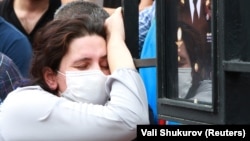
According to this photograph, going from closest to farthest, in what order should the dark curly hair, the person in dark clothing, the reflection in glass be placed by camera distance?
the reflection in glass < the dark curly hair < the person in dark clothing

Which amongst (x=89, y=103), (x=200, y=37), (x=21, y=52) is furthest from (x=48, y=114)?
(x=21, y=52)

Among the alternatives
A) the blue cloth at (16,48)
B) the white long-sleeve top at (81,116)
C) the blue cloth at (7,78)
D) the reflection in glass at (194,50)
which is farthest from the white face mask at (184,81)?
the blue cloth at (16,48)

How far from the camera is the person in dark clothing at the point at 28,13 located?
3.79 meters

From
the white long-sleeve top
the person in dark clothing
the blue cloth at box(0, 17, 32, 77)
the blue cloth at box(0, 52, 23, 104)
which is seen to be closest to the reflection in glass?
the white long-sleeve top

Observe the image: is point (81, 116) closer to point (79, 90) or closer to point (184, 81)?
point (79, 90)

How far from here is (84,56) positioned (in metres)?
2.13

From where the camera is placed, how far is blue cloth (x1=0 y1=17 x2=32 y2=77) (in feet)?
10.4

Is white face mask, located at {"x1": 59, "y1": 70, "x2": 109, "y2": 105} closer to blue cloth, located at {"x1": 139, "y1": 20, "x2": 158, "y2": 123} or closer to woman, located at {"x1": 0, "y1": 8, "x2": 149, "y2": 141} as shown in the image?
woman, located at {"x1": 0, "y1": 8, "x2": 149, "y2": 141}

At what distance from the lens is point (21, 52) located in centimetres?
319

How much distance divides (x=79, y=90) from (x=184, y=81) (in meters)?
0.55

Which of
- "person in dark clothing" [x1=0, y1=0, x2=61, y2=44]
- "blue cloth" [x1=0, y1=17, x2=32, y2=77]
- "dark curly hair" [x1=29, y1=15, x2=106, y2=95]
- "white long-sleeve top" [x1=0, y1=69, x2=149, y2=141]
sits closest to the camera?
"white long-sleeve top" [x1=0, y1=69, x2=149, y2=141]

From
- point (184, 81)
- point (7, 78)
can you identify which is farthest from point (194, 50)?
point (7, 78)

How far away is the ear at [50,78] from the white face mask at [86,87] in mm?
49

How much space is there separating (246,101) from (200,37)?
0.21 m
